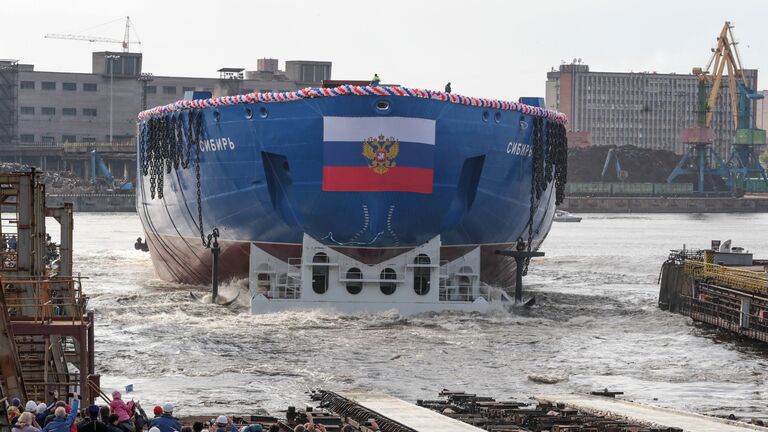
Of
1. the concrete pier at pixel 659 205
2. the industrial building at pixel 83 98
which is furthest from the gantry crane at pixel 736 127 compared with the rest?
the industrial building at pixel 83 98

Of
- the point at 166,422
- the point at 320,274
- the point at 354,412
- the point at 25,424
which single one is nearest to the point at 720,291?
the point at 320,274

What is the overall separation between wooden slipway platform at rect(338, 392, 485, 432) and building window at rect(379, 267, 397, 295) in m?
9.71

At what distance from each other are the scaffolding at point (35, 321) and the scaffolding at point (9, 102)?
112134 millimetres

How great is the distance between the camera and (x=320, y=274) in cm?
3588

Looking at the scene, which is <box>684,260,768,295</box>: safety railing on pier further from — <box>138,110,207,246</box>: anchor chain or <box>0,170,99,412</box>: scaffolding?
<box>0,170,99,412</box>: scaffolding

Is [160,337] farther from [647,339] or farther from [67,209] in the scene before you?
[647,339]

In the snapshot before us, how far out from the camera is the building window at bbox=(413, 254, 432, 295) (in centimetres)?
3591

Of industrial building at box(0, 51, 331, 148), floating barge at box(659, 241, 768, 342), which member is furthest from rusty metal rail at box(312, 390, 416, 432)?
industrial building at box(0, 51, 331, 148)

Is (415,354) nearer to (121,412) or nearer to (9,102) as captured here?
(121,412)

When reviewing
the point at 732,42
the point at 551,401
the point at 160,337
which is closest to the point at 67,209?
the point at 160,337

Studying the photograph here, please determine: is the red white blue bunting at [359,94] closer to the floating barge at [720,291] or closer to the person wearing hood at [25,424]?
the floating barge at [720,291]

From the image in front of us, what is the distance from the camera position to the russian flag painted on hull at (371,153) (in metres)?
35.2

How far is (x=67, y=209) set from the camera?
1174 inches

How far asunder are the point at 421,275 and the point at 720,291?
8.33 m
